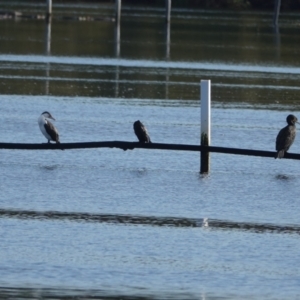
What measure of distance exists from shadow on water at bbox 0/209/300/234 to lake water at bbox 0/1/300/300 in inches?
0.8

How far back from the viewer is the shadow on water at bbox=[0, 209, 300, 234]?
444 inches

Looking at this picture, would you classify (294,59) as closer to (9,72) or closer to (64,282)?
(9,72)

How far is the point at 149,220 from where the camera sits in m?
11.5

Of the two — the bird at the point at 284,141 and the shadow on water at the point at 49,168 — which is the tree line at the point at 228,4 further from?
the shadow on water at the point at 49,168

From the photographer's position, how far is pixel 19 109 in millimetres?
22094

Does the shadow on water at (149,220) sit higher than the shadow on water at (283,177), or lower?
lower

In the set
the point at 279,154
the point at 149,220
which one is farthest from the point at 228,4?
the point at 149,220

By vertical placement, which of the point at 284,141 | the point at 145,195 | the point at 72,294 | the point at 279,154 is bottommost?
the point at 72,294

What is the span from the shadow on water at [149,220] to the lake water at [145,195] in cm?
2

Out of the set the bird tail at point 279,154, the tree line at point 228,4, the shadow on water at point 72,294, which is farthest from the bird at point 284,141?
the tree line at point 228,4

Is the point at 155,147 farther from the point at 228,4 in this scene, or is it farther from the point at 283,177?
the point at 228,4

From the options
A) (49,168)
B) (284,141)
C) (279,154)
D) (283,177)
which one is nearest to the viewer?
(279,154)

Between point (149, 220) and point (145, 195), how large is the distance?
158 cm

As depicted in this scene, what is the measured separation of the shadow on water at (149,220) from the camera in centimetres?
1127
